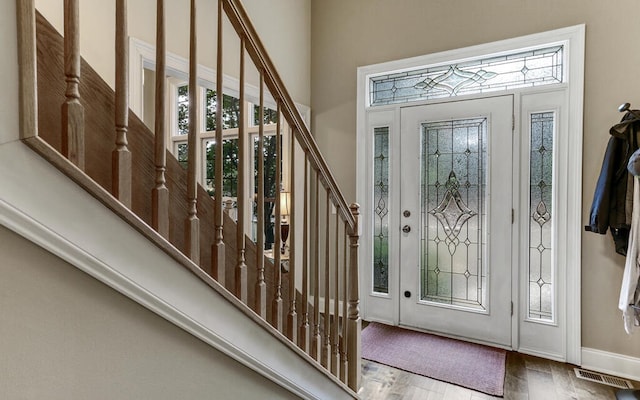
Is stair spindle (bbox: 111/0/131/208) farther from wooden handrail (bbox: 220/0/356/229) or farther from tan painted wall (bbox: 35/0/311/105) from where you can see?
tan painted wall (bbox: 35/0/311/105)

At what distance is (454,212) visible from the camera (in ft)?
10.1

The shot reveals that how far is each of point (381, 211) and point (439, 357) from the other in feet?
4.51

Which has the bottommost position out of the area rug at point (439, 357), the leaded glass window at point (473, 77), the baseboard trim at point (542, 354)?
the area rug at point (439, 357)

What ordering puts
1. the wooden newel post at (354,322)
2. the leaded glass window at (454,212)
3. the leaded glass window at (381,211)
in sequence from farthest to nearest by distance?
the leaded glass window at (381,211), the leaded glass window at (454,212), the wooden newel post at (354,322)

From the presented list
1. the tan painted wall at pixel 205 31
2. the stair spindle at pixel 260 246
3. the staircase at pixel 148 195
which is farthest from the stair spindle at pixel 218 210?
the tan painted wall at pixel 205 31

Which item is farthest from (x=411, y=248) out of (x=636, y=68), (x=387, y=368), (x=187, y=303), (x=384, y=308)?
(x=187, y=303)

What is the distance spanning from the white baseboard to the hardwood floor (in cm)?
8

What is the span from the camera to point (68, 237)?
2.10 ft

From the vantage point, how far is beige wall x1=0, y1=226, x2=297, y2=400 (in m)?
0.59

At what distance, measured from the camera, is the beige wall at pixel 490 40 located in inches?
97.0

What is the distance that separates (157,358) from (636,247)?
105 inches

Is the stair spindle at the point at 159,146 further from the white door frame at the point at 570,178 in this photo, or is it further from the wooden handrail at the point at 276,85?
the white door frame at the point at 570,178

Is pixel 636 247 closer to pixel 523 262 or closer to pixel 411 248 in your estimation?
pixel 523 262

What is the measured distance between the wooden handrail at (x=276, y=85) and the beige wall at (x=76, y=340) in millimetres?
826
